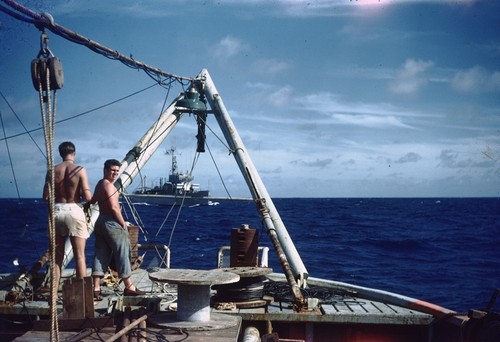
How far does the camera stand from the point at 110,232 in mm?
8141

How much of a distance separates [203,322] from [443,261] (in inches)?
1092

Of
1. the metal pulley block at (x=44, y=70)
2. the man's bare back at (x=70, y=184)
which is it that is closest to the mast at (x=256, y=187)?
the man's bare back at (x=70, y=184)

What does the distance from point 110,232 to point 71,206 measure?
97 centimetres

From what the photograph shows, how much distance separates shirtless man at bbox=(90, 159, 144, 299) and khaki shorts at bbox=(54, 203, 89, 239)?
2.15 ft

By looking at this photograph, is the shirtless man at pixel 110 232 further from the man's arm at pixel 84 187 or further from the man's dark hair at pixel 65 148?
the man's dark hair at pixel 65 148

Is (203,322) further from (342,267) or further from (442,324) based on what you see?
(342,267)

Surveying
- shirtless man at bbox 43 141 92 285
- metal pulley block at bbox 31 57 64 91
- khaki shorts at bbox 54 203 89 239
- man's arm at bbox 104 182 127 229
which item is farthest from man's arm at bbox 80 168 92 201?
metal pulley block at bbox 31 57 64 91

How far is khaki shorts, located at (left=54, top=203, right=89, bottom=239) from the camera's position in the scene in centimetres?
732

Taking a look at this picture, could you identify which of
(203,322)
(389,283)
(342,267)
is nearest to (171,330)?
(203,322)

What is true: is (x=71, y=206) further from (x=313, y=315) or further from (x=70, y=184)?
(x=313, y=315)

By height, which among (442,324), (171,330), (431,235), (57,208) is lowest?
(431,235)

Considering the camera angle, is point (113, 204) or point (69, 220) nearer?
point (69, 220)

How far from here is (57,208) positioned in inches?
291

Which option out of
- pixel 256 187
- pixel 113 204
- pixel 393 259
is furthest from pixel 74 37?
pixel 393 259
